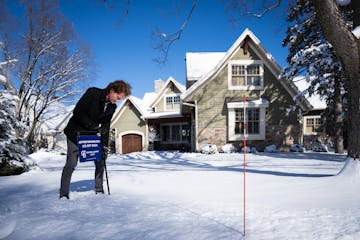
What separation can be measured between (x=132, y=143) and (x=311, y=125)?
1802 centimetres

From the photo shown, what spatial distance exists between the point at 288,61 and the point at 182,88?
10.1 meters

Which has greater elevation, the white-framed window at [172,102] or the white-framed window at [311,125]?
the white-framed window at [172,102]

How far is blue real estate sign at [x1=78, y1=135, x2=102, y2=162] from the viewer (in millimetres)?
3094

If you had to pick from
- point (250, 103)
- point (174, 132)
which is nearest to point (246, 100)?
point (250, 103)

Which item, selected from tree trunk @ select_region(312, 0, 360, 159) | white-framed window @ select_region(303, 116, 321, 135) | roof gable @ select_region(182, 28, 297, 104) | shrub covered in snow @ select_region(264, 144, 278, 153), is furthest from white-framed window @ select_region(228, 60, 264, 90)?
→ white-framed window @ select_region(303, 116, 321, 135)

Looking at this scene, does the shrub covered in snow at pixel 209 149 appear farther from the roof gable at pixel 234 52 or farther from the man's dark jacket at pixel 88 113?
the man's dark jacket at pixel 88 113

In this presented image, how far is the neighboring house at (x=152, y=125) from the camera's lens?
20000 mm

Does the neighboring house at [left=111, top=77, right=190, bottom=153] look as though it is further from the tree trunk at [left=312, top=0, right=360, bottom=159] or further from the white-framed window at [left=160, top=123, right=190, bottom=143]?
the tree trunk at [left=312, top=0, right=360, bottom=159]

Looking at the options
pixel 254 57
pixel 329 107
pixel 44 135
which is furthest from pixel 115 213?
pixel 44 135

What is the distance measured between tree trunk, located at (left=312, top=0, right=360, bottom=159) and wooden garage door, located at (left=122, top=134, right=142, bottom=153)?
59.7 ft

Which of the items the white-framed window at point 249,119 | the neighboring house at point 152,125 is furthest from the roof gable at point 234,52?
the neighboring house at point 152,125

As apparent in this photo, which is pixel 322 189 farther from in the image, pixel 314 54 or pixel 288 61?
pixel 288 61

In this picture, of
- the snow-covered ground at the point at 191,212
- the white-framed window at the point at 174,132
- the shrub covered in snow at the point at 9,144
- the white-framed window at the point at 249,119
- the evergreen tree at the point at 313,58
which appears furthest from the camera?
the white-framed window at the point at 174,132

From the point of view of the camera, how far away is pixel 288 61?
517 inches
